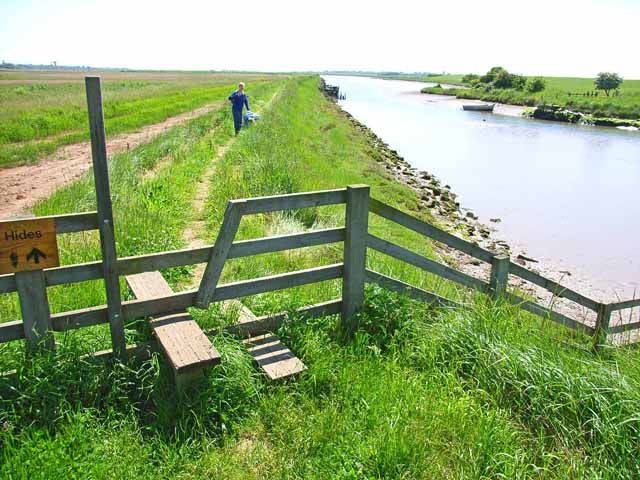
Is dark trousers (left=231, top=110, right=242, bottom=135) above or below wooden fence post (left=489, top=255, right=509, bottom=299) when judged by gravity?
above

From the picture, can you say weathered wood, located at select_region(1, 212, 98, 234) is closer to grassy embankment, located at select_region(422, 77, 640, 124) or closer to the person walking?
the person walking

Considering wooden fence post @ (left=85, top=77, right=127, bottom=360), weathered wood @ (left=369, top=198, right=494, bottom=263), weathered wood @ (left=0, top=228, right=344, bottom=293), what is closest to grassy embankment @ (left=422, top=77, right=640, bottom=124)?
weathered wood @ (left=369, top=198, right=494, bottom=263)

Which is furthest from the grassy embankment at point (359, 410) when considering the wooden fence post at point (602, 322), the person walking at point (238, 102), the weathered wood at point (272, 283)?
the person walking at point (238, 102)

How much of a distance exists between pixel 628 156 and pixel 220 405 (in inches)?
1492

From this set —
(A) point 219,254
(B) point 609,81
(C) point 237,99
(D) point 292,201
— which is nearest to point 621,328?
(D) point 292,201

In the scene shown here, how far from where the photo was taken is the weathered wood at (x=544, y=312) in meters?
6.08

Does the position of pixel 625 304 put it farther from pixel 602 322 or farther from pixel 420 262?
pixel 420 262

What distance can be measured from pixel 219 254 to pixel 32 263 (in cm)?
126

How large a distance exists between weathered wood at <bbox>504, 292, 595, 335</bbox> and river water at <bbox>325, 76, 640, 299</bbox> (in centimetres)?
577

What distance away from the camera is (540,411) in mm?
3627

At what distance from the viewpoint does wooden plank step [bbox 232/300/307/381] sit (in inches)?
152

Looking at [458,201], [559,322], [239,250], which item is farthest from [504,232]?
[239,250]

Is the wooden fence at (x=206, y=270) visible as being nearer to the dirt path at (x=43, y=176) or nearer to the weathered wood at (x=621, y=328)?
the weathered wood at (x=621, y=328)

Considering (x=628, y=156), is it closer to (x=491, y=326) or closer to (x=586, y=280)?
(x=586, y=280)
